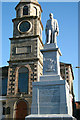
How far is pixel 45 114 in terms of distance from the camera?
38.7 feet

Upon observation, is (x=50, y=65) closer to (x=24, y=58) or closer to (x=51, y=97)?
(x=51, y=97)

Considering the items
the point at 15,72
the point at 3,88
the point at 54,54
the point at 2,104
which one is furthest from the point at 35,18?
the point at 54,54

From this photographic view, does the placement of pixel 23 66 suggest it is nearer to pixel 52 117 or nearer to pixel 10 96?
pixel 10 96

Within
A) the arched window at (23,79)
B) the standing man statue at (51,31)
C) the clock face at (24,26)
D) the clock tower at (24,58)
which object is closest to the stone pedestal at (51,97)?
the standing man statue at (51,31)

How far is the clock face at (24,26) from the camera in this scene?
108 ft

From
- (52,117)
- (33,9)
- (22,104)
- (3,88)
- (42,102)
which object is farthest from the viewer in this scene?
(33,9)

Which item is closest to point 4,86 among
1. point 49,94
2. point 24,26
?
point 24,26

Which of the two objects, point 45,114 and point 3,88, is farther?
point 3,88

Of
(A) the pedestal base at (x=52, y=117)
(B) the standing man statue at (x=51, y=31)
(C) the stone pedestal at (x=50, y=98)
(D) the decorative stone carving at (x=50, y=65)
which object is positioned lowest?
(A) the pedestal base at (x=52, y=117)

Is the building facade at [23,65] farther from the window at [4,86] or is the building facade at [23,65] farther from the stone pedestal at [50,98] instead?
the stone pedestal at [50,98]

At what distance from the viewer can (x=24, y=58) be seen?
1215 inches

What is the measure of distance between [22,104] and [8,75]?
5067 millimetres

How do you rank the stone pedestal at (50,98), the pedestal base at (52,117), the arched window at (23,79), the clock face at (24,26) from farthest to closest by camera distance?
1. the clock face at (24,26)
2. the arched window at (23,79)
3. the stone pedestal at (50,98)
4. the pedestal base at (52,117)

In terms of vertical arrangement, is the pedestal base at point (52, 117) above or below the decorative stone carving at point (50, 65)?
below
